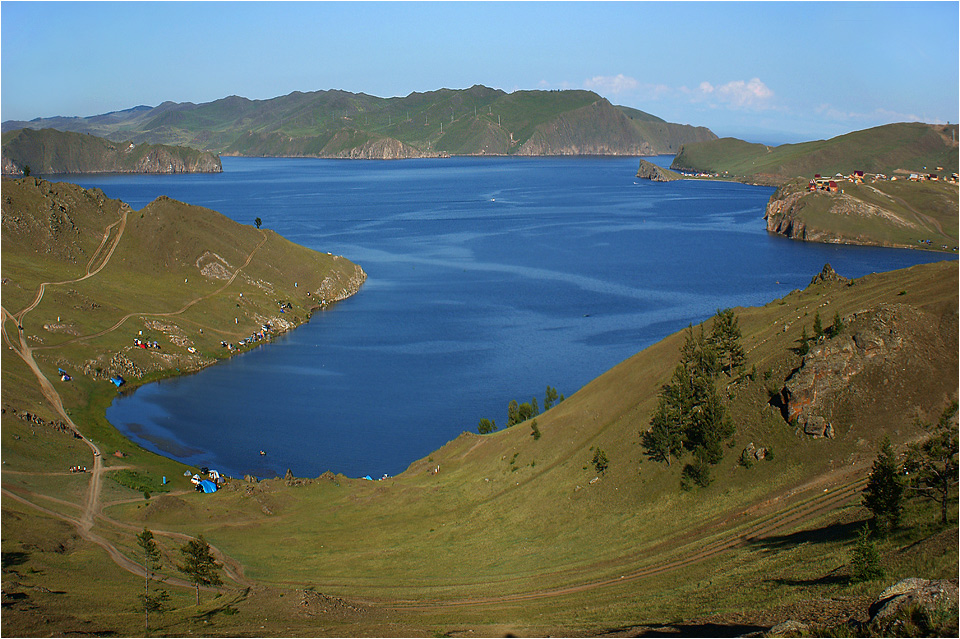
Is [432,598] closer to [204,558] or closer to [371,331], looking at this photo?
[204,558]

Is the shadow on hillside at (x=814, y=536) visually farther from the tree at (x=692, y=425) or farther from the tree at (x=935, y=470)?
the tree at (x=692, y=425)

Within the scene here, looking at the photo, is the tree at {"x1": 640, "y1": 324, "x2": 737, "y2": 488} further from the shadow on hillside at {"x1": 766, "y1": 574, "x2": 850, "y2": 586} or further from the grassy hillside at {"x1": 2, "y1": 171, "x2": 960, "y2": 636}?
the shadow on hillside at {"x1": 766, "y1": 574, "x2": 850, "y2": 586}

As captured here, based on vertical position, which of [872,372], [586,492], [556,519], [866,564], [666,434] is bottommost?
[556,519]

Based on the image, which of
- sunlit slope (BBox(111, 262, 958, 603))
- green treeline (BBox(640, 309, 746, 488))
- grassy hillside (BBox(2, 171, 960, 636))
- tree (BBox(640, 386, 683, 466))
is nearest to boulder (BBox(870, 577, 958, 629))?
grassy hillside (BBox(2, 171, 960, 636))

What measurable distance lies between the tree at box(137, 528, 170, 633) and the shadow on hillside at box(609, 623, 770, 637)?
62.3ft

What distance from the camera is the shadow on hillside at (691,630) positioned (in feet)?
84.7

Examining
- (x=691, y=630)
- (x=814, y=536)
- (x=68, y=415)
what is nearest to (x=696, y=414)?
(x=814, y=536)

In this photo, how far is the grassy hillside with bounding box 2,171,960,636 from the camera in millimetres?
31141

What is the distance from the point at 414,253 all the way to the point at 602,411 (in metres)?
127

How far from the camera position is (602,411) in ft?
184

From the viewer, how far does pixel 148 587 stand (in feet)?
125

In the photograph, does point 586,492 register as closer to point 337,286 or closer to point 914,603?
point 914,603

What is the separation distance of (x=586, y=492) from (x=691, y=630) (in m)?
20.4

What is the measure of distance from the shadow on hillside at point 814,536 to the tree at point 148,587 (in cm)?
2561
